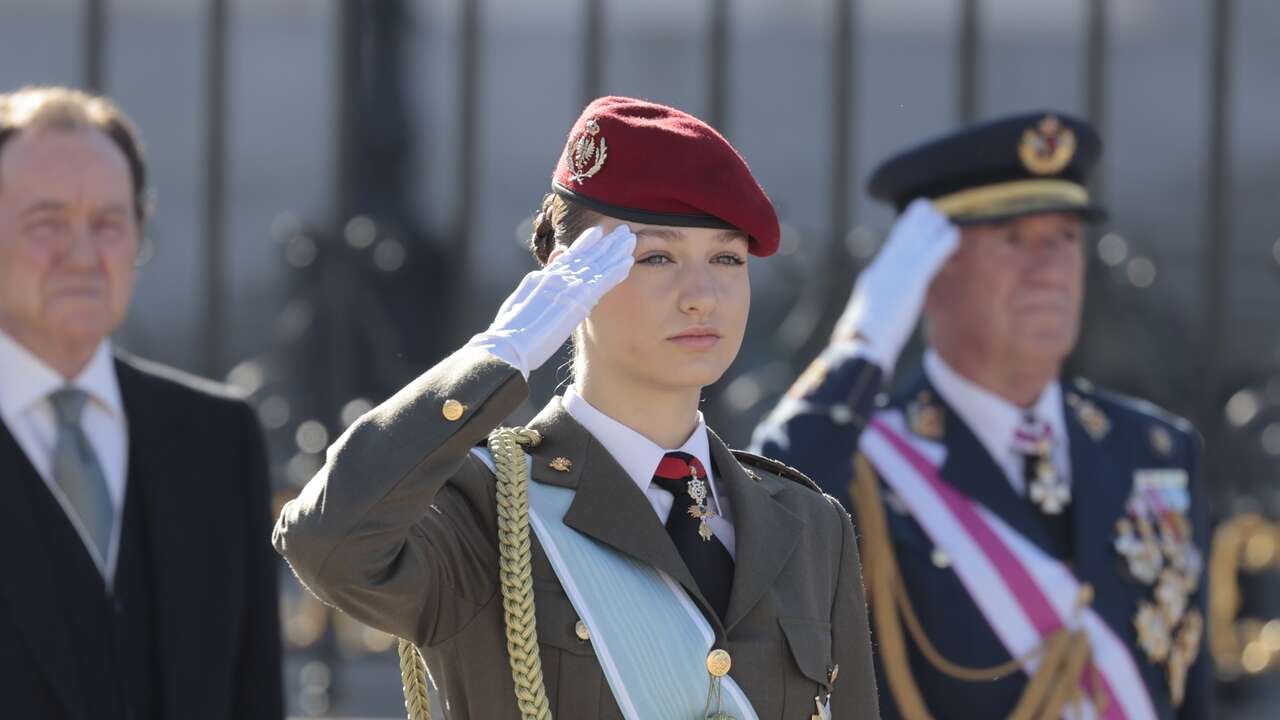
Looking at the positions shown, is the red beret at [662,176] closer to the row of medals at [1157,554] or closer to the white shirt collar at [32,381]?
the white shirt collar at [32,381]

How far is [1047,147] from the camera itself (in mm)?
3352

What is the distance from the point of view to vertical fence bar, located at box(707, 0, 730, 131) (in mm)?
4730

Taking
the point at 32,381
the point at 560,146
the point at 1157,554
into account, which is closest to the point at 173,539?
the point at 32,381

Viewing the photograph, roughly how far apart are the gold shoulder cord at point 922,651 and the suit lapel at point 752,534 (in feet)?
2.97

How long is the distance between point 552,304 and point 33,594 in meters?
1.16

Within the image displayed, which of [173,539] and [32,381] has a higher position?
Answer: [32,381]

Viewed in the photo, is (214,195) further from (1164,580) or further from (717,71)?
(1164,580)

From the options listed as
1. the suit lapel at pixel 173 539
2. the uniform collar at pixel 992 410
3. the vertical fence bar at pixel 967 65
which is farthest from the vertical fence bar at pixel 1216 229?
the suit lapel at pixel 173 539

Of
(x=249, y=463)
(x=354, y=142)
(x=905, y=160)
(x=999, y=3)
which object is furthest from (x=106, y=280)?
(x=999, y=3)

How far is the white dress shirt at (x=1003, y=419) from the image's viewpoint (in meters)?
3.21

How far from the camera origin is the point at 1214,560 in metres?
4.75

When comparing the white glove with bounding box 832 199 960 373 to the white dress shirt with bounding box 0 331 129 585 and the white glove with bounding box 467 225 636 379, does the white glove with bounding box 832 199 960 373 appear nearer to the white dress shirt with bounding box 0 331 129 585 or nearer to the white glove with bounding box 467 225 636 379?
the white dress shirt with bounding box 0 331 129 585

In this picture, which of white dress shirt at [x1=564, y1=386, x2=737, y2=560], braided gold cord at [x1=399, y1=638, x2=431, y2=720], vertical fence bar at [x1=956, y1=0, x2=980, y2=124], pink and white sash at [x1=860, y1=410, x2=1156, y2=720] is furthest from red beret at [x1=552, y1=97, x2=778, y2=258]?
vertical fence bar at [x1=956, y1=0, x2=980, y2=124]

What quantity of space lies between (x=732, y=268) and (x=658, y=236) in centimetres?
8
